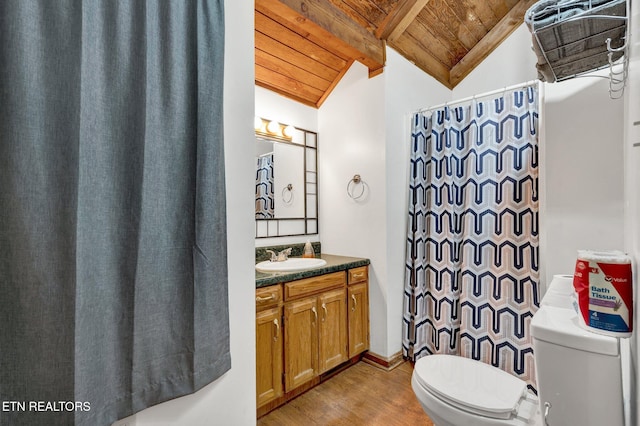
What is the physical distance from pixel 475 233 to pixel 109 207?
7.10ft

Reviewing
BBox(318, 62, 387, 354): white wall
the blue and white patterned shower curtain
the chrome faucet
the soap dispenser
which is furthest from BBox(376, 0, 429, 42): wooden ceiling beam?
the chrome faucet

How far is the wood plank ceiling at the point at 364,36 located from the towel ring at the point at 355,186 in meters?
0.87

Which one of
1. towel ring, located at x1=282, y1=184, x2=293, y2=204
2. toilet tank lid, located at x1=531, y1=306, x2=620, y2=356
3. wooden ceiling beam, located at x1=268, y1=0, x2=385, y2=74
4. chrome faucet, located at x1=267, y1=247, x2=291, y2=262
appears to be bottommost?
toilet tank lid, located at x1=531, y1=306, x2=620, y2=356

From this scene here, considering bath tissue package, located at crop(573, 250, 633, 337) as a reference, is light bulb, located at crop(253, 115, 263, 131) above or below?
above

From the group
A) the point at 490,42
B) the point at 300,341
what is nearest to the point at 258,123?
the point at 300,341

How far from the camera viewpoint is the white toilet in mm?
863

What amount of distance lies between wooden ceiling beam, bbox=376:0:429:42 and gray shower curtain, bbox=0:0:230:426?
1.61m

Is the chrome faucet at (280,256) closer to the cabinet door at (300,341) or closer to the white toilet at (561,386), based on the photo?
the cabinet door at (300,341)

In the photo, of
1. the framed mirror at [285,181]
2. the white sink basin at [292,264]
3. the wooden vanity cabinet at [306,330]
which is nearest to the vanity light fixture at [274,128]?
the framed mirror at [285,181]

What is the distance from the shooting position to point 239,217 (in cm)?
126

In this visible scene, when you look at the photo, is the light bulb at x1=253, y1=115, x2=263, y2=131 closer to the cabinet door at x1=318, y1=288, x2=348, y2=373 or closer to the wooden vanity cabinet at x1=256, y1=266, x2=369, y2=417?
the wooden vanity cabinet at x1=256, y1=266, x2=369, y2=417

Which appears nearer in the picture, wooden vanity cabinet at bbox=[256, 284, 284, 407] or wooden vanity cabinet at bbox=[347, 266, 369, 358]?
wooden vanity cabinet at bbox=[256, 284, 284, 407]

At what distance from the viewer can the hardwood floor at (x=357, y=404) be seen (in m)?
1.76

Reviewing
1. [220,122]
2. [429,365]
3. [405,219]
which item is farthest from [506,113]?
[220,122]
